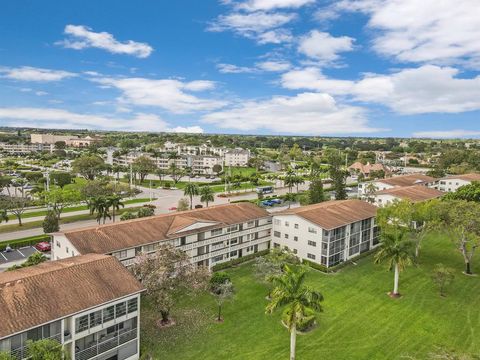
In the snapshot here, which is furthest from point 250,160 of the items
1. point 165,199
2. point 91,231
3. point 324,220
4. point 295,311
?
point 295,311

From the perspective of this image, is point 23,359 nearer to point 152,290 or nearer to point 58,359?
point 58,359

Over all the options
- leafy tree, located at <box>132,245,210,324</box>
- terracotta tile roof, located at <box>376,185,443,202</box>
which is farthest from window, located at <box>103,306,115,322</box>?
terracotta tile roof, located at <box>376,185,443,202</box>

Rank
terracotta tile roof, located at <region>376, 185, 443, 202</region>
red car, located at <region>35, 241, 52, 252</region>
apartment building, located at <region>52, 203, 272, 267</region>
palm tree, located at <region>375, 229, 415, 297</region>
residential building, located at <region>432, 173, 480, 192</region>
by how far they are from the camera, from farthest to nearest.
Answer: residential building, located at <region>432, 173, 480, 192</region>, terracotta tile roof, located at <region>376, 185, 443, 202</region>, red car, located at <region>35, 241, 52, 252</region>, palm tree, located at <region>375, 229, 415, 297</region>, apartment building, located at <region>52, 203, 272, 267</region>

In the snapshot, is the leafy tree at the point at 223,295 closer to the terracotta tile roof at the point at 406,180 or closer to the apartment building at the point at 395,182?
the apartment building at the point at 395,182

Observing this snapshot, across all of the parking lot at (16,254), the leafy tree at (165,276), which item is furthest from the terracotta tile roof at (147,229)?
the parking lot at (16,254)

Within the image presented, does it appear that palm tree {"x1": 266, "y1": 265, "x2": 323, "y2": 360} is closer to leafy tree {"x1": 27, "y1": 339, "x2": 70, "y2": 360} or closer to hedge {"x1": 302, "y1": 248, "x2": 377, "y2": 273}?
leafy tree {"x1": 27, "y1": 339, "x2": 70, "y2": 360}

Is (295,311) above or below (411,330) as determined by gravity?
above

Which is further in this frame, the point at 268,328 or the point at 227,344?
the point at 268,328

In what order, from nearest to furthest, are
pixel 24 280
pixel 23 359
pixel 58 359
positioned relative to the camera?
pixel 58 359 < pixel 23 359 < pixel 24 280
